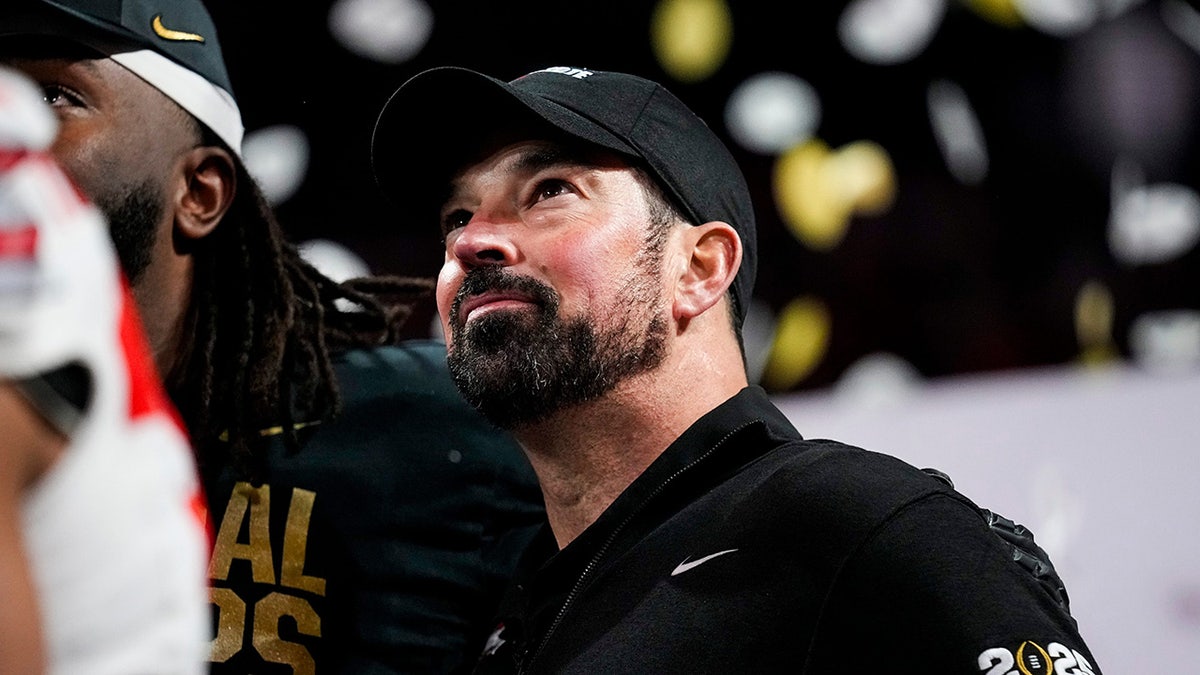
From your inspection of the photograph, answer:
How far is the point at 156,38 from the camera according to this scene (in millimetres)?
1325

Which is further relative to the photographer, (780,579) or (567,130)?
(567,130)

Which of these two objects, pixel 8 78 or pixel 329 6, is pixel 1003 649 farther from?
pixel 329 6

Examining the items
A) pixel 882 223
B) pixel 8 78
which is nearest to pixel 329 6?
pixel 882 223

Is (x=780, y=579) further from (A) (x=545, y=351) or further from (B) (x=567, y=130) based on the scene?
(B) (x=567, y=130)

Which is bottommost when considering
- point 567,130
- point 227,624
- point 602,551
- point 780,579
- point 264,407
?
point 227,624

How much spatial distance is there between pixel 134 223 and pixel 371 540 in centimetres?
37

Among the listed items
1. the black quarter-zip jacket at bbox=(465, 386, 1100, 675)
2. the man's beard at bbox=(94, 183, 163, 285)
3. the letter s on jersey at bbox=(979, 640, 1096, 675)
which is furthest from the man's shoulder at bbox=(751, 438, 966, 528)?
the man's beard at bbox=(94, 183, 163, 285)

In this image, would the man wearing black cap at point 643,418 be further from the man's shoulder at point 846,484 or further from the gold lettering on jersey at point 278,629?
the gold lettering on jersey at point 278,629

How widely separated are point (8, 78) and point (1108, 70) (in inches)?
70.7

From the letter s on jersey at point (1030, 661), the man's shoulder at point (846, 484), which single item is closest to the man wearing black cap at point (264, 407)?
the man's shoulder at point (846, 484)

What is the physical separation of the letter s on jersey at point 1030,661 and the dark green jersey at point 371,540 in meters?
0.62

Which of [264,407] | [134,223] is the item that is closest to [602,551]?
[264,407]

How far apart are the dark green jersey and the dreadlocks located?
2 centimetres

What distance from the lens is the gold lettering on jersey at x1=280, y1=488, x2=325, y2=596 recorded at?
1323 mm
